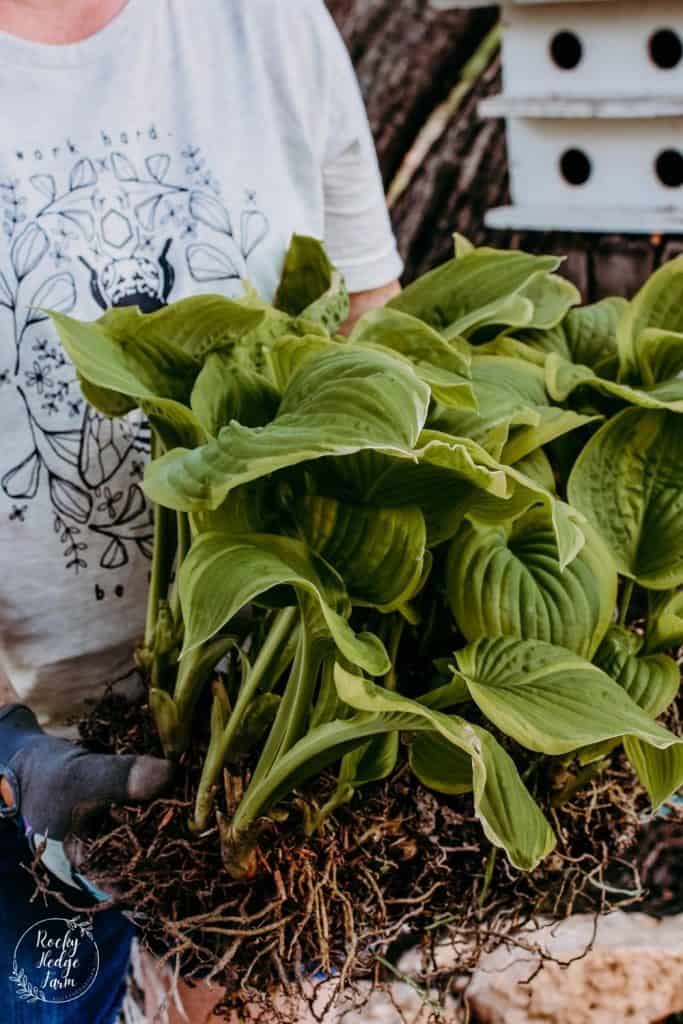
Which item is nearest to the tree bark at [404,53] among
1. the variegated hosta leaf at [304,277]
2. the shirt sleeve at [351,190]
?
the shirt sleeve at [351,190]

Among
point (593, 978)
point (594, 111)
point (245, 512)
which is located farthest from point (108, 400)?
point (594, 111)

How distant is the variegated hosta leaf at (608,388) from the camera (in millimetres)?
655

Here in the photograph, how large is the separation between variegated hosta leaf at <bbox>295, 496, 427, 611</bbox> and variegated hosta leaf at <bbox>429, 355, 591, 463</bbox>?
68mm

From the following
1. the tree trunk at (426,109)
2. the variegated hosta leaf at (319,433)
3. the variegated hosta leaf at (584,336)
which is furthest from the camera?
the tree trunk at (426,109)

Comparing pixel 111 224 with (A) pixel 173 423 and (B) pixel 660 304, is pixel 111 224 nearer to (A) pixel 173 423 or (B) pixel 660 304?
(A) pixel 173 423

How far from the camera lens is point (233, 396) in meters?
0.63

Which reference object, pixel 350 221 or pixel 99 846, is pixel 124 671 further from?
pixel 350 221

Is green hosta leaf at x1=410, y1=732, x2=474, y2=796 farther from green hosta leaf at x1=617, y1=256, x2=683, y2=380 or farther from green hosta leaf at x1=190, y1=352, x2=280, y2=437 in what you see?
green hosta leaf at x1=617, y1=256, x2=683, y2=380

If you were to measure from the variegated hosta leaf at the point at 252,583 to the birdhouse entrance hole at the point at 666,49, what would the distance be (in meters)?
0.99

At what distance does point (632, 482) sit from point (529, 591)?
0.39 feet

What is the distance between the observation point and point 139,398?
60 centimetres

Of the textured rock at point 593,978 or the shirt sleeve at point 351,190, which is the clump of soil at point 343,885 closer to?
the textured rock at point 593,978

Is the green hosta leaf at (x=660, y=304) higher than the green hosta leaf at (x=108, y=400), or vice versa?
the green hosta leaf at (x=108, y=400)

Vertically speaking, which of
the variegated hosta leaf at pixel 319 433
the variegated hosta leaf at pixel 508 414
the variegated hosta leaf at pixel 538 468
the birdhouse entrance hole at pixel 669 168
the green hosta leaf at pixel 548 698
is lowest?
the birdhouse entrance hole at pixel 669 168
